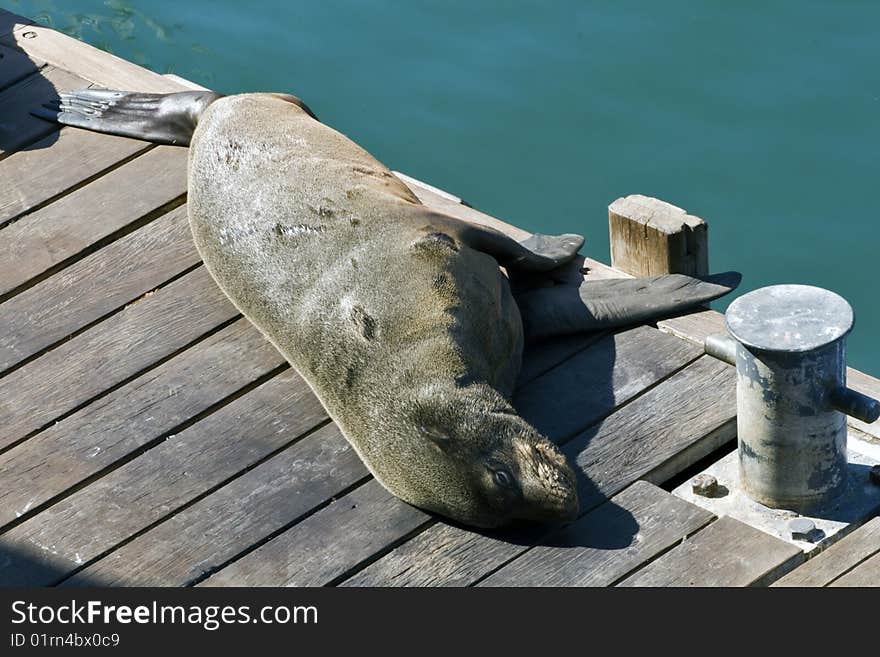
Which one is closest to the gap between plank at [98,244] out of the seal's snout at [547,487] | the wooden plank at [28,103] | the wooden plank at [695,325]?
the wooden plank at [28,103]

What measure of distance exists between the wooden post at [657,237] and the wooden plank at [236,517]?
1.33 m

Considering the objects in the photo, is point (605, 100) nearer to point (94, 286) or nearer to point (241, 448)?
point (94, 286)

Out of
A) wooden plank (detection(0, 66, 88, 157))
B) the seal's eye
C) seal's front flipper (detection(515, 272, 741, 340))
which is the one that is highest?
wooden plank (detection(0, 66, 88, 157))

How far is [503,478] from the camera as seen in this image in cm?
450

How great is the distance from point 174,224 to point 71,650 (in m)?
2.30

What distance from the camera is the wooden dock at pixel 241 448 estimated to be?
4.47m

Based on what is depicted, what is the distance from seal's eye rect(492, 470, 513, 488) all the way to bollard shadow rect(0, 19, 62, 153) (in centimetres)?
306

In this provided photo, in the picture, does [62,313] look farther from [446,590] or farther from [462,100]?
[462,100]

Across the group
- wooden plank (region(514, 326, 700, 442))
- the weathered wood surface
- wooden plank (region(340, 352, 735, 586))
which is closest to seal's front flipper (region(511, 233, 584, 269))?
wooden plank (region(514, 326, 700, 442))

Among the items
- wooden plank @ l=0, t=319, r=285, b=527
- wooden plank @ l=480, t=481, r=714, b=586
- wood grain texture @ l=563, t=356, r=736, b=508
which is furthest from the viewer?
wooden plank @ l=0, t=319, r=285, b=527

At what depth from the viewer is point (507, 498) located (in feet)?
14.8

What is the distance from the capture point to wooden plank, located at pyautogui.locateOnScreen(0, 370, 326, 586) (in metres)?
4.67

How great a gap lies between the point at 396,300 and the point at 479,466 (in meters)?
0.73

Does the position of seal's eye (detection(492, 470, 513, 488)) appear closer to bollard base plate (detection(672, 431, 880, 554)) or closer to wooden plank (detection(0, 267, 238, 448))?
bollard base plate (detection(672, 431, 880, 554))
